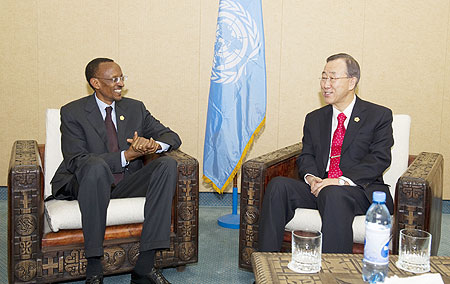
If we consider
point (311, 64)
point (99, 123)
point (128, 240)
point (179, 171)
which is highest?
point (311, 64)

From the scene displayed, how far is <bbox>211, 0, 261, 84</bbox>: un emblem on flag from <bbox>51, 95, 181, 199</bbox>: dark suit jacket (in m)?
0.87

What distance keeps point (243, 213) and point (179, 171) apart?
1.44ft

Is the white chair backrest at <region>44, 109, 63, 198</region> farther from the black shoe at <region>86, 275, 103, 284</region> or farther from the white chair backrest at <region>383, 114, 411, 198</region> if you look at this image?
the white chair backrest at <region>383, 114, 411, 198</region>

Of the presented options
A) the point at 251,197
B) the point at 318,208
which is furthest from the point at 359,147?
the point at 251,197

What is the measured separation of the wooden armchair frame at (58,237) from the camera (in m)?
2.50

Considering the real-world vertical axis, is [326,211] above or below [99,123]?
below

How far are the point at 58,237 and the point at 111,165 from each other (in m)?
0.51

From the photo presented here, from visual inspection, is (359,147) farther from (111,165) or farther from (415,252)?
(111,165)

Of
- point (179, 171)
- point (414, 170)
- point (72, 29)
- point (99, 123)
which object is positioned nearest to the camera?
point (414, 170)

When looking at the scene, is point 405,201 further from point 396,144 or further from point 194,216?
point 194,216

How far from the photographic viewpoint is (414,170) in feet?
8.70

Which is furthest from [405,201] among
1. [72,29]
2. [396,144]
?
[72,29]

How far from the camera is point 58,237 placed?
103 inches

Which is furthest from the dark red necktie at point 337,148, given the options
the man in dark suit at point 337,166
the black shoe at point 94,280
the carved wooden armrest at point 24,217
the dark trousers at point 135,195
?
the carved wooden armrest at point 24,217
